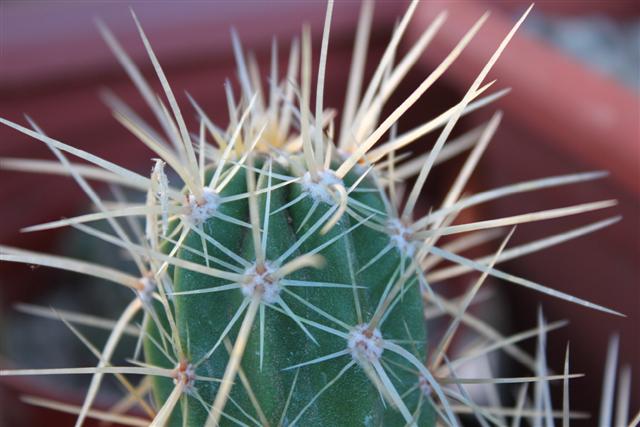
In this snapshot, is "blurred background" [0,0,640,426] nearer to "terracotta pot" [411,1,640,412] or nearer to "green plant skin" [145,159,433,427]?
"terracotta pot" [411,1,640,412]

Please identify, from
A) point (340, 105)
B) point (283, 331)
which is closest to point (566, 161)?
point (340, 105)

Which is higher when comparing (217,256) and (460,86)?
(460,86)

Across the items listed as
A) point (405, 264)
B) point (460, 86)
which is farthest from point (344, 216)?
point (460, 86)

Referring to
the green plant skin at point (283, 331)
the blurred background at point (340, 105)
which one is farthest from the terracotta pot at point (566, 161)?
the green plant skin at point (283, 331)

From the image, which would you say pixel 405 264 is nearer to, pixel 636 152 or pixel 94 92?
pixel 636 152

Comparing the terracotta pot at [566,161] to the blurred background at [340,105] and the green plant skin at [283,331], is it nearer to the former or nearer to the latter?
the blurred background at [340,105]

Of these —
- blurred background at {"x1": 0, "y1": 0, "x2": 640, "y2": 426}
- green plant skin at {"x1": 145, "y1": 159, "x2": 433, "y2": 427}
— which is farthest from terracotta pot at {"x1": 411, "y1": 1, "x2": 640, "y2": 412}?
green plant skin at {"x1": 145, "y1": 159, "x2": 433, "y2": 427}

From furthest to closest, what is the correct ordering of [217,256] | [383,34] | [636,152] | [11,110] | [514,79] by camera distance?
[383,34] < [11,110] < [514,79] < [636,152] < [217,256]

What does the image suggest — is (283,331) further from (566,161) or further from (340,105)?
(340,105)
